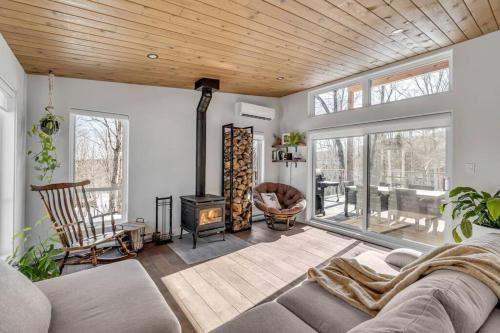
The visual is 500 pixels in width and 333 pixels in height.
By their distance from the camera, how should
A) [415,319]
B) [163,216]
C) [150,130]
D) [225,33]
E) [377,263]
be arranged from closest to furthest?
[415,319]
[377,263]
[225,33]
[150,130]
[163,216]

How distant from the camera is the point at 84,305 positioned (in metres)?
1.52

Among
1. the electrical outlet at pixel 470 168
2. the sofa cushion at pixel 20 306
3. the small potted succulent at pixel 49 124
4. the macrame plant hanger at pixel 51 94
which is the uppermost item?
the macrame plant hanger at pixel 51 94

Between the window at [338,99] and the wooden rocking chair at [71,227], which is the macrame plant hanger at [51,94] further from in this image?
the window at [338,99]

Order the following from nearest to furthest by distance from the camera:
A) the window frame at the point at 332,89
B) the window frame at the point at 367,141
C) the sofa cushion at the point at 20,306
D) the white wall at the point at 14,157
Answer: the sofa cushion at the point at 20,306 → the white wall at the point at 14,157 → the window frame at the point at 367,141 → the window frame at the point at 332,89

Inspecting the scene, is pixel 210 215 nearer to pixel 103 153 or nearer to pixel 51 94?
pixel 103 153

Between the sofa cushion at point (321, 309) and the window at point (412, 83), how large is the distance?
3195 mm

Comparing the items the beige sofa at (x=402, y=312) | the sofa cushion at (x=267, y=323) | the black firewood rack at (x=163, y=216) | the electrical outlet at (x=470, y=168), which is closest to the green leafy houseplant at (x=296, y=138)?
the black firewood rack at (x=163, y=216)

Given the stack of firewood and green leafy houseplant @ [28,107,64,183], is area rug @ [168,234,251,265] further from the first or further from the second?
green leafy houseplant @ [28,107,64,183]

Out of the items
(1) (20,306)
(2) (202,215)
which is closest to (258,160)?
(2) (202,215)

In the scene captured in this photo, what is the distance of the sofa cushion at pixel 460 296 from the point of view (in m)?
0.83

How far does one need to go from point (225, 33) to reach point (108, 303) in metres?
2.43

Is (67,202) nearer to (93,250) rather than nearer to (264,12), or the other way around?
(93,250)

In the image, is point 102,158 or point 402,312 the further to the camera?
point 102,158

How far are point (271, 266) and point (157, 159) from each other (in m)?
2.46
